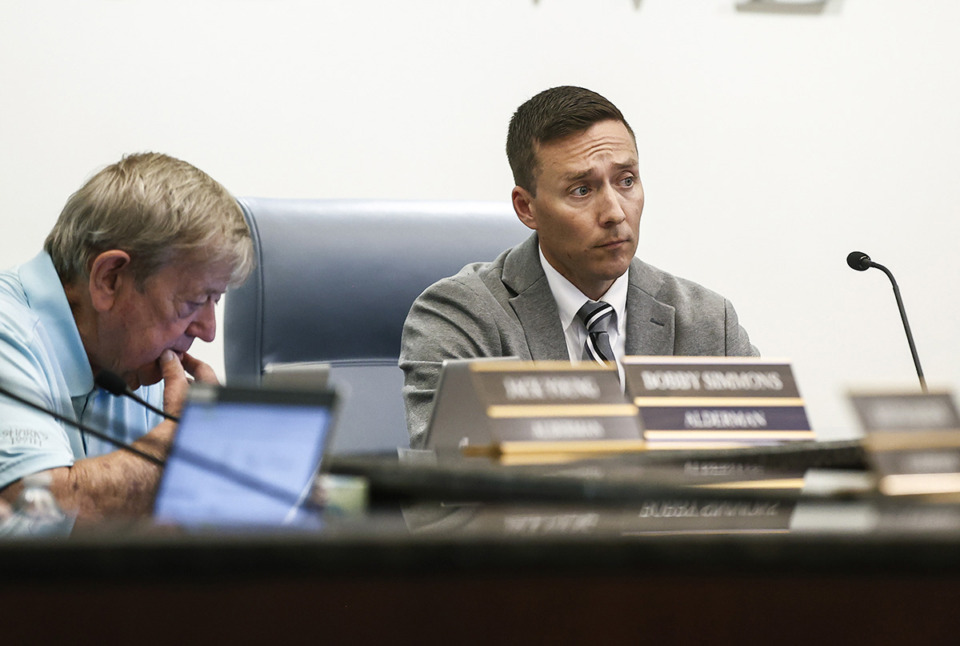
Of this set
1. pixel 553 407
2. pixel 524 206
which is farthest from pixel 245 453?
pixel 524 206

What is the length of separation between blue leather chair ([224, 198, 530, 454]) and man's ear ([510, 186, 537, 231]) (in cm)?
6

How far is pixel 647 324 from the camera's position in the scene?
158cm

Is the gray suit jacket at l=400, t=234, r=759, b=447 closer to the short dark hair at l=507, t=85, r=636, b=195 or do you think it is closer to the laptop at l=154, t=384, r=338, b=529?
the short dark hair at l=507, t=85, r=636, b=195

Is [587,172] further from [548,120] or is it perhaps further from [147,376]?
[147,376]

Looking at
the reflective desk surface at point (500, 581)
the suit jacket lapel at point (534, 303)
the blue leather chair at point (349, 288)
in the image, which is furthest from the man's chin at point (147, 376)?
the reflective desk surface at point (500, 581)

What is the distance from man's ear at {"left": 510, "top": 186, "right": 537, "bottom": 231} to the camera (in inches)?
71.0

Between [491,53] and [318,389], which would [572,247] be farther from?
[318,389]

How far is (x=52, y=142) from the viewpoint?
2.24 meters

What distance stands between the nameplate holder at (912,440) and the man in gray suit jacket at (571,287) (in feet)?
3.13

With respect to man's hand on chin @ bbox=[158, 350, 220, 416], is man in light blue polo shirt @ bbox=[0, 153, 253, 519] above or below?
above

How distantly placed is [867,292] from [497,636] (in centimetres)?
252

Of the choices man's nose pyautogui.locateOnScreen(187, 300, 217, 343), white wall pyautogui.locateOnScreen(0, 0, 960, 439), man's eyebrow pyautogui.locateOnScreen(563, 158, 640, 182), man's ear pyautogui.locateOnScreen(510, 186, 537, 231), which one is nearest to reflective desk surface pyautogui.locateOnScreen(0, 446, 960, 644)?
man's nose pyautogui.locateOnScreen(187, 300, 217, 343)

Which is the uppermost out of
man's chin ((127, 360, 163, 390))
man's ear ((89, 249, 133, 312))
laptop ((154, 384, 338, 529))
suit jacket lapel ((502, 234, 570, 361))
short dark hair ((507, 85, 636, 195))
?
short dark hair ((507, 85, 636, 195))

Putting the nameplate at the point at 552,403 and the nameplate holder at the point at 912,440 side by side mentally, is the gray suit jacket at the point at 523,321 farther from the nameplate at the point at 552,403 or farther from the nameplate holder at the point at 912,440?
the nameplate holder at the point at 912,440
